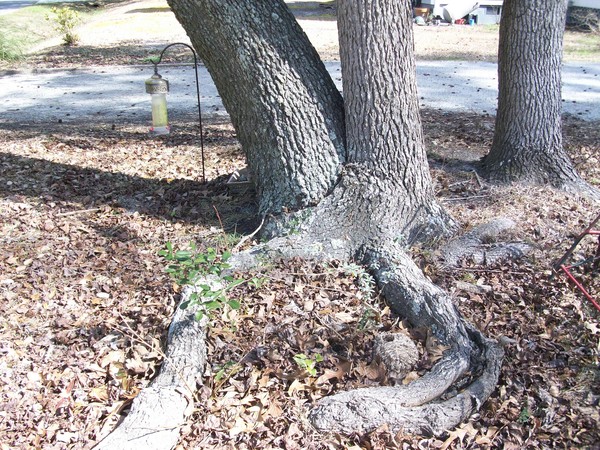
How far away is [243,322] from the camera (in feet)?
12.1

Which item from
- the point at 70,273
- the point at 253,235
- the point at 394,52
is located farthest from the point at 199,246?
the point at 394,52

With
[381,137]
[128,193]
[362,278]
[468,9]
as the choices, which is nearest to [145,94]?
[128,193]

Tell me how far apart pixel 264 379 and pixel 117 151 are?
4329 mm

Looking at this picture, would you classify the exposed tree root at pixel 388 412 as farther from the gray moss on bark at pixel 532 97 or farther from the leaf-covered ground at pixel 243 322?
the gray moss on bark at pixel 532 97

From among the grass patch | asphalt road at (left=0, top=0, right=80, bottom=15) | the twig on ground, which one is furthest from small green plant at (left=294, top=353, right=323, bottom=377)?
asphalt road at (left=0, top=0, right=80, bottom=15)

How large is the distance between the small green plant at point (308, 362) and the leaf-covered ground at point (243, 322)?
0.5 inches

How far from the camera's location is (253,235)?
4.54 metres

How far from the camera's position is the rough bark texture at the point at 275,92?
4047 mm

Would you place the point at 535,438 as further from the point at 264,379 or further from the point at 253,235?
the point at 253,235

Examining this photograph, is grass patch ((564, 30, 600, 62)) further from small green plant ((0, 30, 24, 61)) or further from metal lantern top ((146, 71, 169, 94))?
small green plant ((0, 30, 24, 61))

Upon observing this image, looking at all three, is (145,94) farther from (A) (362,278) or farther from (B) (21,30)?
(B) (21,30)

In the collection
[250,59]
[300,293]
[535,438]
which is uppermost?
[250,59]

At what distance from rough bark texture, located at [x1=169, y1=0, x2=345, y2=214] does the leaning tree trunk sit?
1.72 meters

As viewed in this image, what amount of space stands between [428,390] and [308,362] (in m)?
0.63
